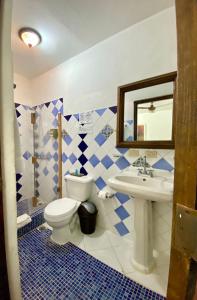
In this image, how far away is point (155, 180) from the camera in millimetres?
1360

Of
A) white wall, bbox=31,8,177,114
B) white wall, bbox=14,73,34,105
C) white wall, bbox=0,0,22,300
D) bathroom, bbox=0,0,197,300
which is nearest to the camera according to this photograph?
white wall, bbox=0,0,22,300

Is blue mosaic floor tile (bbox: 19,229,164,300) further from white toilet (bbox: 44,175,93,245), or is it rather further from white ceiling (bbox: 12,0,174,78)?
white ceiling (bbox: 12,0,174,78)

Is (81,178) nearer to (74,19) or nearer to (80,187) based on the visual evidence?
(80,187)

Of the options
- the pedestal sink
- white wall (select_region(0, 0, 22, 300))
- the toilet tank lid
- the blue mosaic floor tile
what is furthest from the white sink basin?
white wall (select_region(0, 0, 22, 300))

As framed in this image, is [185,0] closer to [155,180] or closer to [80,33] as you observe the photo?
[155,180]

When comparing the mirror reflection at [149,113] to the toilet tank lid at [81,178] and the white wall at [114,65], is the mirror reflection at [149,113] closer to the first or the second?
the white wall at [114,65]

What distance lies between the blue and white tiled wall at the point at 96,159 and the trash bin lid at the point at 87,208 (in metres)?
0.10

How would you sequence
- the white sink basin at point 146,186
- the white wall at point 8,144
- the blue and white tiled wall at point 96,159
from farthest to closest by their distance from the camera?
the blue and white tiled wall at point 96,159, the white sink basin at point 146,186, the white wall at point 8,144

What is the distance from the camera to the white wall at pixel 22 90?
2.48 m

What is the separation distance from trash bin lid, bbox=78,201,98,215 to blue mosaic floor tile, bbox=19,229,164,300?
0.37 meters

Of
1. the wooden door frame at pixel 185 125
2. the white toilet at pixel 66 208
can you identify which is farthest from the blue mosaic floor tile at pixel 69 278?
the wooden door frame at pixel 185 125

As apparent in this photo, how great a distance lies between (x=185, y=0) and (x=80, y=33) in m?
1.61

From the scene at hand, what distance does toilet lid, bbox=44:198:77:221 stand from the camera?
61.5 inches

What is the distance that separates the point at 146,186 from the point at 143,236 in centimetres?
46
